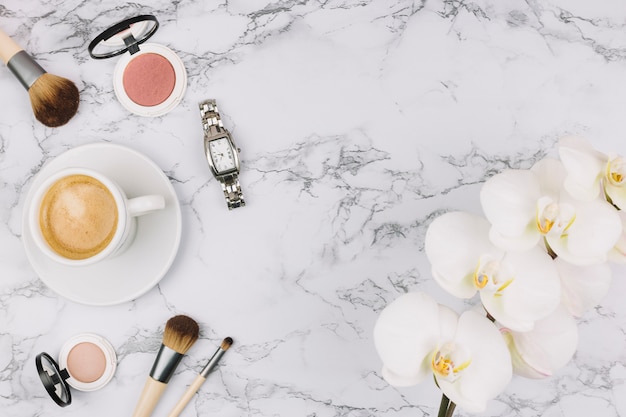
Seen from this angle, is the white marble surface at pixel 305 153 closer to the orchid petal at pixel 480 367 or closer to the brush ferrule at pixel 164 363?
the brush ferrule at pixel 164 363

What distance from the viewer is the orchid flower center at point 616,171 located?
49cm

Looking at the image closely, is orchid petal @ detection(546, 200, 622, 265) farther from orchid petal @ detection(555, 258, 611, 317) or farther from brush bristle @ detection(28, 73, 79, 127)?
brush bristle @ detection(28, 73, 79, 127)

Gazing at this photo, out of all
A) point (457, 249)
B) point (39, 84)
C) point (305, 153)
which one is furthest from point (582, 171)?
point (39, 84)

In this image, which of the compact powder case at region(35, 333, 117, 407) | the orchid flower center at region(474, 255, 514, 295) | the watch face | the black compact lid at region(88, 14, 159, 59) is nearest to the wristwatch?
the watch face

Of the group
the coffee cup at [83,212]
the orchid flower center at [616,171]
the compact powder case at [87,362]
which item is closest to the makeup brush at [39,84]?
the coffee cup at [83,212]

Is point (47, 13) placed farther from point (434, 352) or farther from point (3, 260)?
point (434, 352)

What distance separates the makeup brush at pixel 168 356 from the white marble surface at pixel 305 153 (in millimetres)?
24

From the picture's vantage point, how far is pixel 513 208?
19.6 inches

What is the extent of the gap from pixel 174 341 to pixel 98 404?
0.13m

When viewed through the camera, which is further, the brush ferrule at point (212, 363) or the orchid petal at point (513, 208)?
the brush ferrule at point (212, 363)

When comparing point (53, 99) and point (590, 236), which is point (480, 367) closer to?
point (590, 236)

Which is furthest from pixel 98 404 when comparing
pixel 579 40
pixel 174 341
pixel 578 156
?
pixel 579 40

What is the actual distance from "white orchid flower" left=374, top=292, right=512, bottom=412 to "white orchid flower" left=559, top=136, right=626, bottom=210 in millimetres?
128

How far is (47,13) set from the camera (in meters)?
0.77
